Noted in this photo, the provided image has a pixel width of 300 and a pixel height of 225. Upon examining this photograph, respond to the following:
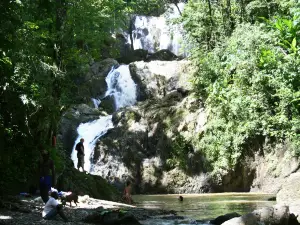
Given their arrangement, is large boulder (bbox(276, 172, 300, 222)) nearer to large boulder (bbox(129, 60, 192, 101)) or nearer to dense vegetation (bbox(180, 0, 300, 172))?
dense vegetation (bbox(180, 0, 300, 172))

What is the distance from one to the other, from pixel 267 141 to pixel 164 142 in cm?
566

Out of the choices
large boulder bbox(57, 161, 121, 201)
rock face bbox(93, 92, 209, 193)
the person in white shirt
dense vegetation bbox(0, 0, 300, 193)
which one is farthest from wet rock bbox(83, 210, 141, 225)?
rock face bbox(93, 92, 209, 193)

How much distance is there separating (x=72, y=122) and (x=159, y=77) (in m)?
6.64

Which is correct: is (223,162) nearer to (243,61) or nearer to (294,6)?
(243,61)

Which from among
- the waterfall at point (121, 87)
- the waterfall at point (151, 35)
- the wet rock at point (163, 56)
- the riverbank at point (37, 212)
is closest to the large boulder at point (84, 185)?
the riverbank at point (37, 212)

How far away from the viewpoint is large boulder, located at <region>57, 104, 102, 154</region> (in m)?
25.4

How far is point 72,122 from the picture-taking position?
2661cm

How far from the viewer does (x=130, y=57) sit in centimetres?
3803

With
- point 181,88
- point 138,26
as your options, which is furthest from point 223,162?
point 138,26

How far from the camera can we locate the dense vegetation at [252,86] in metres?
18.0

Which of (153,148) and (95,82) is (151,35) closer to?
(95,82)

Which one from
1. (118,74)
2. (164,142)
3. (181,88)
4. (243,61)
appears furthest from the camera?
(118,74)

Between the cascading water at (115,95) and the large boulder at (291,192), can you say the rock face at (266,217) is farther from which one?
the cascading water at (115,95)

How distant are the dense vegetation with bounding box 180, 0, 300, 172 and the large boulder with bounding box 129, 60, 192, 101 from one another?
303 centimetres
